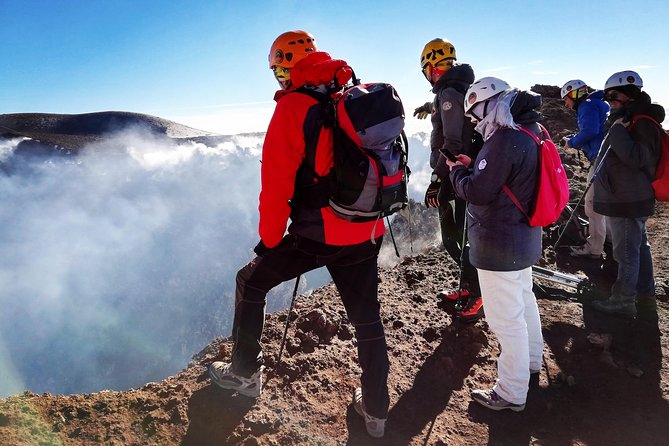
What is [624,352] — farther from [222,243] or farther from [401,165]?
[222,243]

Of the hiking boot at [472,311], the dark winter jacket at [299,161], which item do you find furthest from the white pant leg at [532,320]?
the dark winter jacket at [299,161]

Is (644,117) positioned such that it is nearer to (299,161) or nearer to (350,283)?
(350,283)

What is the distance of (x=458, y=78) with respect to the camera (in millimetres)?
3869

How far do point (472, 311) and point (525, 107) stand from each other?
8.61 ft

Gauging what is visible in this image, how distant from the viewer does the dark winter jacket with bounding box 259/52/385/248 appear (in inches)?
86.4

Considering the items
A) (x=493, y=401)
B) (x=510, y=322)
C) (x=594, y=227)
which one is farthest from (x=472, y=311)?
(x=594, y=227)

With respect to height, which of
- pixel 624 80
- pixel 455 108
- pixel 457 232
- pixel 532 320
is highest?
pixel 624 80

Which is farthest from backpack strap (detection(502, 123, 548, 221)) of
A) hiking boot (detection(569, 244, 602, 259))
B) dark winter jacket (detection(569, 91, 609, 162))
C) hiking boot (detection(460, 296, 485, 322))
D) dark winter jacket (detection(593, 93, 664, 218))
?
hiking boot (detection(569, 244, 602, 259))

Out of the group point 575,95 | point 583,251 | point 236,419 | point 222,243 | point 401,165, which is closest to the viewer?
point 401,165

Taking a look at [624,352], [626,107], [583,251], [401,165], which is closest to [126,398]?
[401,165]

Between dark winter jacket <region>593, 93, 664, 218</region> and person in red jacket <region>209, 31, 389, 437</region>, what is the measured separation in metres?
3.37

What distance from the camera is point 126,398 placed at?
311 centimetres

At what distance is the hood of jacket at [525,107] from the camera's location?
2.66 m

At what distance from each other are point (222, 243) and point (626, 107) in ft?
387
